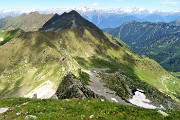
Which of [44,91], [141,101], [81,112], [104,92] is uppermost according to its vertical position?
[81,112]

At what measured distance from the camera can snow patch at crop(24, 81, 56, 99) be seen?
162113 millimetres

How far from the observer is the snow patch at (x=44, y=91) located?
162 metres

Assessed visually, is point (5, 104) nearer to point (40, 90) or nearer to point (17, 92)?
point (40, 90)

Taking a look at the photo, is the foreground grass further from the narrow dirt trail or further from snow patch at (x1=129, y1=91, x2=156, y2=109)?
snow patch at (x1=129, y1=91, x2=156, y2=109)

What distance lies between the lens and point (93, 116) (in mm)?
38188

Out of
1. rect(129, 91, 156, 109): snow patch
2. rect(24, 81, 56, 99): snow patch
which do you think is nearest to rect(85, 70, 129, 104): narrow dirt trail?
rect(129, 91, 156, 109): snow patch

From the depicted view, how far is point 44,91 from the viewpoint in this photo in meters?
168

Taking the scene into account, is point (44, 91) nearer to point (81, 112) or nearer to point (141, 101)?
point (141, 101)

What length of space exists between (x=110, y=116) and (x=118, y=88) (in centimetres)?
14525

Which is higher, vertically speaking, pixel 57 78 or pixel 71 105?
pixel 71 105

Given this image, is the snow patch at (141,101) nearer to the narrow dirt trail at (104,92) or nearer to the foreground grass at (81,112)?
the narrow dirt trail at (104,92)

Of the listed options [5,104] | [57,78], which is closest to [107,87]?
[57,78]

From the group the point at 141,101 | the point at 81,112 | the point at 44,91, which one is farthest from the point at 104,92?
the point at 81,112

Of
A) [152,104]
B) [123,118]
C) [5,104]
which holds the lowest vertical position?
[152,104]
